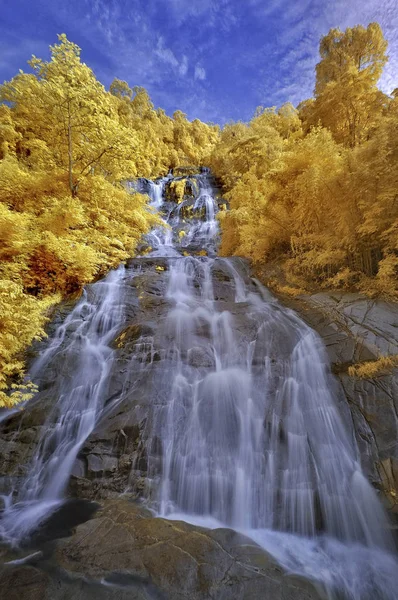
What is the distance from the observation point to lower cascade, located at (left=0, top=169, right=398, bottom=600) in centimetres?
360

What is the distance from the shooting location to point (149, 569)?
270 centimetres

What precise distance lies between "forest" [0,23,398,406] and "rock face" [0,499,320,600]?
2780 millimetres

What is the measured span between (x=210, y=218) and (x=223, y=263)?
8.52 m

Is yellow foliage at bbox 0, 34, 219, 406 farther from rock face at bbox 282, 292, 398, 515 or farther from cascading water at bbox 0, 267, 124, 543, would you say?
rock face at bbox 282, 292, 398, 515

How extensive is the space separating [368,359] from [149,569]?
469 centimetres

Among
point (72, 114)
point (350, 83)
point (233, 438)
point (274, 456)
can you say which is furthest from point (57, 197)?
point (350, 83)

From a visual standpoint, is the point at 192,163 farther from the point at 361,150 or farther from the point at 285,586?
the point at 285,586

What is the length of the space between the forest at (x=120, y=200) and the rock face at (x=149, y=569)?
2.78 metres

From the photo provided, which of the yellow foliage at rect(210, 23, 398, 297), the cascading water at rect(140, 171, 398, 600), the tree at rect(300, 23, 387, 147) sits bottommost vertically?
the cascading water at rect(140, 171, 398, 600)

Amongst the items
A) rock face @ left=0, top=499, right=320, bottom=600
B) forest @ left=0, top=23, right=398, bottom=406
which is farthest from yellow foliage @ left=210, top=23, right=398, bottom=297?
rock face @ left=0, top=499, right=320, bottom=600

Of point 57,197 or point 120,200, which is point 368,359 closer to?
point 57,197

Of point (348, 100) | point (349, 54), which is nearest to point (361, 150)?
point (348, 100)

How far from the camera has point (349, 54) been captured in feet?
50.9

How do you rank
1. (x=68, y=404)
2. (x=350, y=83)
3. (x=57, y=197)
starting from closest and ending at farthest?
(x=68, y=404), (x=57, y=197), (x=350, y=83)
